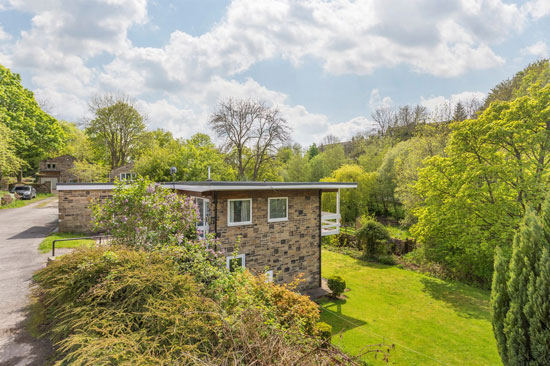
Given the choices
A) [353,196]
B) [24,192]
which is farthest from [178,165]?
[24,192]

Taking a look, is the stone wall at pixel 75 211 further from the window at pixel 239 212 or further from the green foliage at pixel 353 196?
the green foliage at pixel 353 196

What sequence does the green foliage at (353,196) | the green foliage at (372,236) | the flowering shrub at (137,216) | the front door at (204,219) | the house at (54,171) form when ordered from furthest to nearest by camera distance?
the house at (54,171) < the green foliage at (353,196) < the green foliage at (372,236) < the front door at (204,219) < the flowering shrub at (137,216)

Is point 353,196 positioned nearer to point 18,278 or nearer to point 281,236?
point 281,236

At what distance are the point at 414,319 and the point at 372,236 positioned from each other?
822cm

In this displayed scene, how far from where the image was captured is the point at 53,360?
402 cm

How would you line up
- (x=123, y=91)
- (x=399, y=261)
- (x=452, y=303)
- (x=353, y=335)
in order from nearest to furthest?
(x=353, y=335), (x=452, y=303), (x=399, y=261), (x=123, y=91)

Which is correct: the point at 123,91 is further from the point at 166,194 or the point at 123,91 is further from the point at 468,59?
the point at 468,59

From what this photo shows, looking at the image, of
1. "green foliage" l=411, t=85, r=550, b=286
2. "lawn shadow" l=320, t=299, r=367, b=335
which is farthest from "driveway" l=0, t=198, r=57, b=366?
"green foliage" l=411, t=85, r=550, b=286

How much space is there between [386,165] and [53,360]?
1189 inches

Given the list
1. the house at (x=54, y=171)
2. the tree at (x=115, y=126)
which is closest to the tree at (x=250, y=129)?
the tree at (x=115, y=126)

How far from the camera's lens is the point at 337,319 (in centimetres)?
1028

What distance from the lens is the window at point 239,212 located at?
401 inches

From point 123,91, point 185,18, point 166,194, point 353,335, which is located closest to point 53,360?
point 166,194

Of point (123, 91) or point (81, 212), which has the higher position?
point (123, 91)
